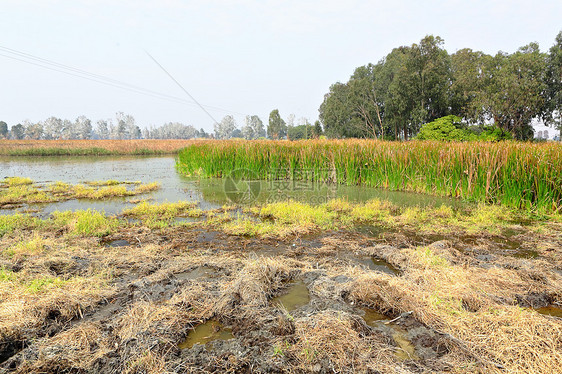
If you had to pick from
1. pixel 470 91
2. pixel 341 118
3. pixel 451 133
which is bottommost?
pixel 451 133

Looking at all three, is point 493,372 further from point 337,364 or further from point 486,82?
point 486,82

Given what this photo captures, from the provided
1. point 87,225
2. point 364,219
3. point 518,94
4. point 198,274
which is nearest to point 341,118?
point 518,94

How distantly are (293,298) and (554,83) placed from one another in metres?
36.3

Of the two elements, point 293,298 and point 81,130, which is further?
point 81,130

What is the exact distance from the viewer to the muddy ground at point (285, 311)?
2037mm

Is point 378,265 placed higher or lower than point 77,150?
lower

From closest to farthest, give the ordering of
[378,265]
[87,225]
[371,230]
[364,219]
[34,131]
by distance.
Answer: [378,265], [87,225], [371,230], [364,219], [34,131]

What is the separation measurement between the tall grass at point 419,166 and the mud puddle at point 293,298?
6432mm

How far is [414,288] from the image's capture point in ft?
9.62

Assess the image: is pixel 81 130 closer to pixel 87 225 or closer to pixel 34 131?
pixel 34 131

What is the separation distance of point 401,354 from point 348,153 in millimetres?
8878

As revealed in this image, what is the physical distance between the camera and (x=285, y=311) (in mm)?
2650

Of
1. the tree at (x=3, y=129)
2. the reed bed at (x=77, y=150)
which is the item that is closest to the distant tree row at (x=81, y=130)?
the tree at (x=3, y=129)

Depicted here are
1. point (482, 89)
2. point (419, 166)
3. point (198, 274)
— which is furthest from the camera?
point (482, 89)
